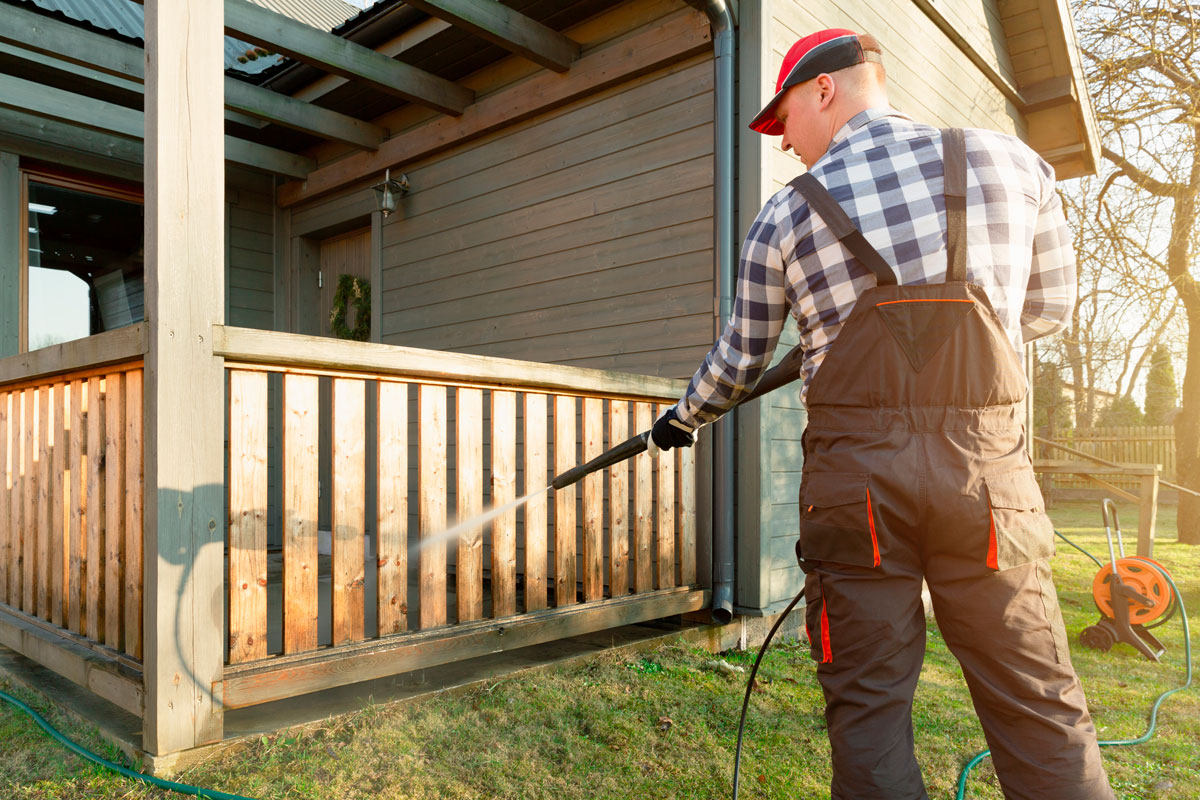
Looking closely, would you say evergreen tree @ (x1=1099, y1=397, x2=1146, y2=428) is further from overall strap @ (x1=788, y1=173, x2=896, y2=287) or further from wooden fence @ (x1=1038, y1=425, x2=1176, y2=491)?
overall strap @ (x1=788, y1=173, x2=896, y2=287)

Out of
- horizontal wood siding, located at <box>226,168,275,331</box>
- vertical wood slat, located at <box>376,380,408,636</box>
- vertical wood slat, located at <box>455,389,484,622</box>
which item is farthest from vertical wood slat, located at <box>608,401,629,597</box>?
horizontal wood siding, located at <box>226,168,275,331</box>

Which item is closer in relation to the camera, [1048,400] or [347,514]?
[347,514]

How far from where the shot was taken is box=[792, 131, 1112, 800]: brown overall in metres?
1.33

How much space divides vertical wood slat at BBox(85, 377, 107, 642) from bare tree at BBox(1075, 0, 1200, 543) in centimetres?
1024

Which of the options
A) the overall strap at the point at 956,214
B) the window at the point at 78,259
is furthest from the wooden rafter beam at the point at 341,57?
the overall strap at the point at 956,214

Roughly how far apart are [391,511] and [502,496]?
43cm

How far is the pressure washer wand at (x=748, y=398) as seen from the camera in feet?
6.37

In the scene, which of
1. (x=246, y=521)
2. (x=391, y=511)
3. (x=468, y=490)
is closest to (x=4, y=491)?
(x=246, y=521)

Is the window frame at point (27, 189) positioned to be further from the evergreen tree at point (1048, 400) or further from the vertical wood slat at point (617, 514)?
the evergreen tree at point (1048, 400)

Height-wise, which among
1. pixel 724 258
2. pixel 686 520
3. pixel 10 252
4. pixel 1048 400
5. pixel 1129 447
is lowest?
pixel 1129 447

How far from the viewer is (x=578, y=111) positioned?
14.8 ft

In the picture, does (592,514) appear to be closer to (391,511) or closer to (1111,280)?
(391,511)

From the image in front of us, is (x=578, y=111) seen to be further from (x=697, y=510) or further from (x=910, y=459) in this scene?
(x=910, y=459)

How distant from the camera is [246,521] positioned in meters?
2.16
